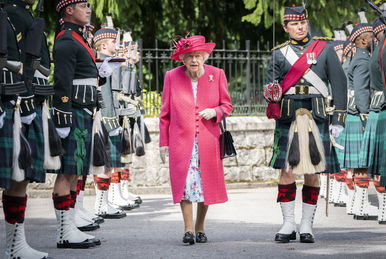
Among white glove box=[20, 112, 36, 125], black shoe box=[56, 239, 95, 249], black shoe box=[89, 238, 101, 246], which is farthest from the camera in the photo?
black shoe box=[89, 238, 101, 246]

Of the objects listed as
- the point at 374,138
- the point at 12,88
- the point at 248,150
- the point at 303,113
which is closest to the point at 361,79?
the point at 374,138

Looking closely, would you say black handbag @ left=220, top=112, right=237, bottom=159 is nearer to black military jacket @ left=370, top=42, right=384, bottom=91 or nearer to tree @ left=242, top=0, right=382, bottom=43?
black military jacket @ left=370, top=42, right=384, bottom=91

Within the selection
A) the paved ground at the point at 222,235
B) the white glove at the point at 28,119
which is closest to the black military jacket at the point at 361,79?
the paved ground at the point at 222,235

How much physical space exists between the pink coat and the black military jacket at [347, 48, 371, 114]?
2.71m

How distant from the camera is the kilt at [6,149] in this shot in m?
6.57

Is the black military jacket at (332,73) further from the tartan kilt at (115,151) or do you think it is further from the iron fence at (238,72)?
the iron fence at (238,72)

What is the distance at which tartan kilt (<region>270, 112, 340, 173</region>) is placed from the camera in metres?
8.70

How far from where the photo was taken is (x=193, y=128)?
8.71m

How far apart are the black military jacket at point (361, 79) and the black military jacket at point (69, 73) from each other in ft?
12.5

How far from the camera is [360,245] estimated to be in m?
8.30

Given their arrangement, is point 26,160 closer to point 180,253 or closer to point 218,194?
point 180,253

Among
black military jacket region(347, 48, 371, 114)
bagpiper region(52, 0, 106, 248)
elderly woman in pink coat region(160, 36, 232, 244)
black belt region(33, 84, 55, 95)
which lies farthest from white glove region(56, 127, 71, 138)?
black military jacket region(347, 48, 371, 114)

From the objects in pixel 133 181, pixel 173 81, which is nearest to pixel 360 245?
pixel 173 81

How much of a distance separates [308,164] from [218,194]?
2.87 feet
